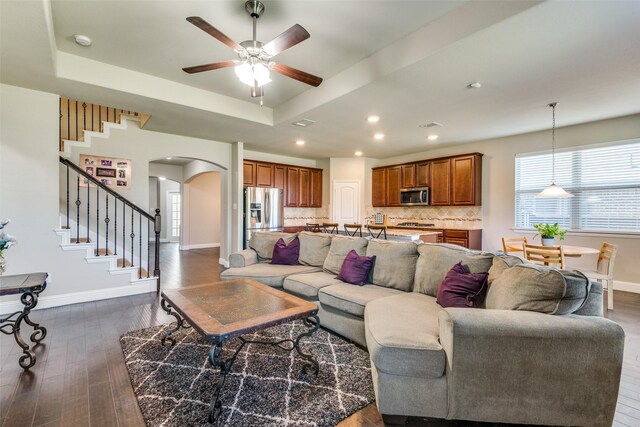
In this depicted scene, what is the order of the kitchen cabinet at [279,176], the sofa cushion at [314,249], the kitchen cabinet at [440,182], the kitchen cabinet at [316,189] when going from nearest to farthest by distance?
the sofa cushion at [314,249] → the kitchen cabinet at [440,182] → the kitchen cabinet at [279,176] → the kitchen cabinet at [316,189]

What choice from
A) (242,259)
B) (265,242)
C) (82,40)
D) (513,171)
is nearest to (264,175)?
(265,242)

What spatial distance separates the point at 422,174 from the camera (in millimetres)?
6676

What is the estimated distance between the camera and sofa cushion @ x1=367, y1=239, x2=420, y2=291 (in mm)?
2824

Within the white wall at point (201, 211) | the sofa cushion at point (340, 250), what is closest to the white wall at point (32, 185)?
the sofa cushion at point (340, 250)

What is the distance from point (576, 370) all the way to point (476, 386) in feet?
1.66

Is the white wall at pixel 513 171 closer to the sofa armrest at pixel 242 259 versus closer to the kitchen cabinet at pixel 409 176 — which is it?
the kitchen cabinet at pixel 409 176

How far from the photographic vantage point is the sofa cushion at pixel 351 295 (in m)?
2.54

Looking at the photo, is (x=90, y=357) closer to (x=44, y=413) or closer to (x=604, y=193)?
(x=44, y=413)

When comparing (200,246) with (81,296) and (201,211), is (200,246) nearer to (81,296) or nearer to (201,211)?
(201,211)

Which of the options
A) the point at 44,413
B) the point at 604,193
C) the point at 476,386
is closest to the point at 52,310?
the point at 44,413

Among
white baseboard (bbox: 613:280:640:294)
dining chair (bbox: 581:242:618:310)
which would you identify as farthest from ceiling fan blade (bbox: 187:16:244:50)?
white baseboard (bbox: 613:280:640:294)

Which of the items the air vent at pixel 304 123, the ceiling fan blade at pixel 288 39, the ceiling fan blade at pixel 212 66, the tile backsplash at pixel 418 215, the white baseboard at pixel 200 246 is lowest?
the white baseboard at pixel 200 246

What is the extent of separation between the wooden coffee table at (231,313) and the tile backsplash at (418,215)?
508 cm

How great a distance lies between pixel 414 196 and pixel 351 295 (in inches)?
185
